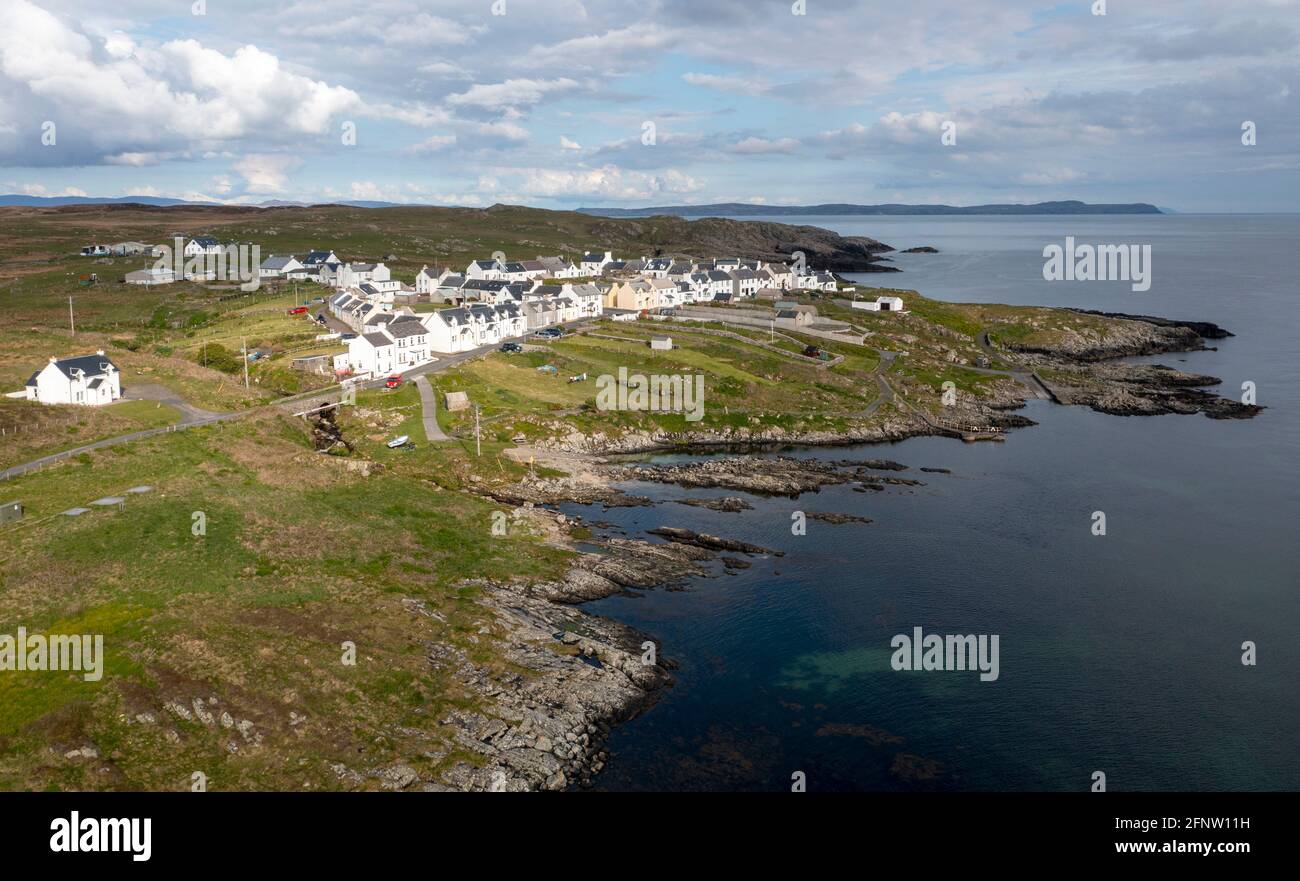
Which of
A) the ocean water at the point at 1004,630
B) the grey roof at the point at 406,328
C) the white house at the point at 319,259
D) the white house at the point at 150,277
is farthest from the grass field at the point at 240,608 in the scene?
the white house at the point at 150,277

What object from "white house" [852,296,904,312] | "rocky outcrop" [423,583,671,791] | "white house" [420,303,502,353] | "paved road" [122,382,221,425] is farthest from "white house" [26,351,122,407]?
"white house" [852,296,904,312]

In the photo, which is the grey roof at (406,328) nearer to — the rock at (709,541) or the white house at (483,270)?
the rock at (709,541)

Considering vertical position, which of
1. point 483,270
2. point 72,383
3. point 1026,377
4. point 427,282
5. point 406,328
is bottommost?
point 1026,377

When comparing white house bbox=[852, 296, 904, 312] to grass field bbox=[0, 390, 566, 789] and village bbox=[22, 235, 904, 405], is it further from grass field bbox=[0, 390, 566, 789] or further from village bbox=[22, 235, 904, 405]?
grass field bbox=[0, 390, 566, 789]

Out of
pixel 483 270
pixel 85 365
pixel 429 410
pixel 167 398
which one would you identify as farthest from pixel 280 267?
pixel 429 410

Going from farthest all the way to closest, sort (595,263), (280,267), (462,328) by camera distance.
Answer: (595,263)
(280,267)
(462,328)

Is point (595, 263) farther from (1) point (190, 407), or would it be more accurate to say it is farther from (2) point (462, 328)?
(1) point (190, 407)
